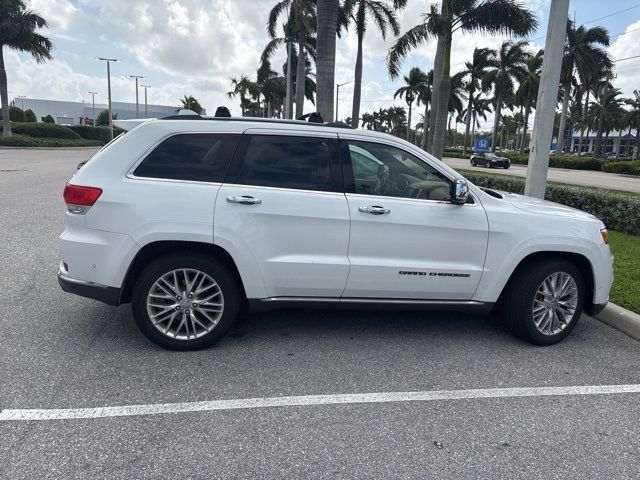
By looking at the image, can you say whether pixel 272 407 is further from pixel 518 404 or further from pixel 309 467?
pixel 518 404

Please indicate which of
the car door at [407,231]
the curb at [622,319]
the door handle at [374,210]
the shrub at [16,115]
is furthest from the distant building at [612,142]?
the door handle at [374,210]

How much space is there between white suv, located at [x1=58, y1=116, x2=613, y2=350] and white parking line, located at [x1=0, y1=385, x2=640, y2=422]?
78 centimetres

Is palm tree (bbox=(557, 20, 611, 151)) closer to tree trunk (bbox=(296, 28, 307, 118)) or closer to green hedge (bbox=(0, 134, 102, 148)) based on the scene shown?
tree trunk (bbox=(296, 28, 307, 118))

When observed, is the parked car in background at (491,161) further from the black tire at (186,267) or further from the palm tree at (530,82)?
the black tire at (186,267)

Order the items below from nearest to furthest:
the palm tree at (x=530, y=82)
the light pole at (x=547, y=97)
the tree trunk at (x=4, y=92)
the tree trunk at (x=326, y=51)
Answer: the light pole at (x=547, y=97) → the tree trunk at (x=326, y=51) → the tree trunk at (x=4, y=92) → the palm tree at (x=530, y=82)

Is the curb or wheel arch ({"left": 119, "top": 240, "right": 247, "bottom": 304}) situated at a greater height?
wheel arch ({"left": 119, "top": 240, "right": 247, "bottom": 304})

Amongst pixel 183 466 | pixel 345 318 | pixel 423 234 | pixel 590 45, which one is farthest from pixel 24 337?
pixel 590 45

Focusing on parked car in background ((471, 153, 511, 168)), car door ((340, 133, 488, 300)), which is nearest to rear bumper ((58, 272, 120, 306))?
car door ((340, 133, 488, 300))

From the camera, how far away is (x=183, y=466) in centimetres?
266

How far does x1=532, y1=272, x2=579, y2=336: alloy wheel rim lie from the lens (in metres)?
4.33

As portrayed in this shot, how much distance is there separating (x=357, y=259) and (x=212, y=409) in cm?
158

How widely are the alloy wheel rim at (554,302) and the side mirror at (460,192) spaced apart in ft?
3.43

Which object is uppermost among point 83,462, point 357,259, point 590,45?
point 590,45

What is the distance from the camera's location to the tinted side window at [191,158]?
3.93 m
